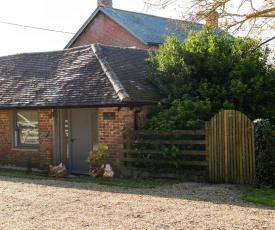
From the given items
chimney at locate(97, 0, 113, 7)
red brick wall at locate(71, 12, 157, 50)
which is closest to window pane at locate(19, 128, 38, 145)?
red brick wall at locate(71, 12, 157, 50)

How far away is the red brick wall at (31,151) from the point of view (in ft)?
48.3

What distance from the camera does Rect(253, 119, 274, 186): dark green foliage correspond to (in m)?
10.2

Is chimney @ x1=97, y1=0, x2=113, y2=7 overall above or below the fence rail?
above

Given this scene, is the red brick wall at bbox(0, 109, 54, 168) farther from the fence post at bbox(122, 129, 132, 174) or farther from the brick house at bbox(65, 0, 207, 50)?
the brick house at bbox(65, 0, 207, 50)

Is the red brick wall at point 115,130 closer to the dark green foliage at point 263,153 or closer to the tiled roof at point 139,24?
the dark green foliage at point 263,153

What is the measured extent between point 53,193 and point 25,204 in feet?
4.13

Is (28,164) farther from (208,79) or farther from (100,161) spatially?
(208,79)

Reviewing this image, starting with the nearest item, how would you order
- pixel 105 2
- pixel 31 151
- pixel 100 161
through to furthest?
pixel 100 161 < pixel 31 151 < pixel 105 2

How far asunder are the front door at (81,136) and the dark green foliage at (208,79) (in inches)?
85.3

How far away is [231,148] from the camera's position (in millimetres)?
10750

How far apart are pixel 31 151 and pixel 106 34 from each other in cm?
1515

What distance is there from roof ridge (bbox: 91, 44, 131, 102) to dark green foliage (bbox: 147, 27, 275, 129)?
1.22m

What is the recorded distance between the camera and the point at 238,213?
25.1 ft

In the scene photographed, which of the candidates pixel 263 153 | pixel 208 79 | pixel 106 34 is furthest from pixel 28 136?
pixel 106 34
